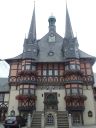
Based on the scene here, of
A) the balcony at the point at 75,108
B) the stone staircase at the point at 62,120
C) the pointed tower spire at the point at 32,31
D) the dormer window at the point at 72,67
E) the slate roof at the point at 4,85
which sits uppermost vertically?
the pointed tower spire at the point at 32,31

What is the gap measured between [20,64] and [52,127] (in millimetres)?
15382

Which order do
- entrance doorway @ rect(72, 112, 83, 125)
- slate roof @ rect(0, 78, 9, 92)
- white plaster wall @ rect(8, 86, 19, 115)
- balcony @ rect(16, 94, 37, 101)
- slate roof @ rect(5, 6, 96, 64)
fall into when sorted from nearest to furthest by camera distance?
entrance doorway @ rect(72, 112, 83, 125) → balcony @ rect(16, 94, 37, 101) → white plaster wall @ rect(8, 86, 19, 115) → slate roof @ rect(5, 6, 96, 64) → slate roof @ rect(0, 78, 9, 92)

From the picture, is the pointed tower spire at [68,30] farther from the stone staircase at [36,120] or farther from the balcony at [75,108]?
the stone staircase at [36,120]

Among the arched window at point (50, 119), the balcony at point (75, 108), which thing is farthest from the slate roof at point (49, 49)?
the arched window at point (50, 119)

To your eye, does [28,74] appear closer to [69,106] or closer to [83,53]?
[69,106]

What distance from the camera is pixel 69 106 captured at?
32.6 m

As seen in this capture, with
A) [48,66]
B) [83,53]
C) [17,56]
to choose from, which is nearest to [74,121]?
[48,66]

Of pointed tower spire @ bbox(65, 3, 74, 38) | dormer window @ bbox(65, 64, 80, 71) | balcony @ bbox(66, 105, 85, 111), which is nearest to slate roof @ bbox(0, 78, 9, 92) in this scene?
dormer window @ bbox(65, 64, 80, 71)

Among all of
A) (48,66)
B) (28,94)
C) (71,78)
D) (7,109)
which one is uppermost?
(48,66)

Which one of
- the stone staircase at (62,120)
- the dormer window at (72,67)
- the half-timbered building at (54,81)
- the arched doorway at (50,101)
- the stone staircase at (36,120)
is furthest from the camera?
the dormer window at (72,67)

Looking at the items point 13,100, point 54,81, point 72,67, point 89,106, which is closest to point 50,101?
point 54,81

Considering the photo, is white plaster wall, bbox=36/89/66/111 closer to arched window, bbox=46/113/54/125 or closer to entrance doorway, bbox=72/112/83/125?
entrance doorway, bbox=72/112/83/125

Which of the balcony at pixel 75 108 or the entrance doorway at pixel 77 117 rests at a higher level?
the balcony at pixel 75 108

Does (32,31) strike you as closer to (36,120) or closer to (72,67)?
(72,67)
